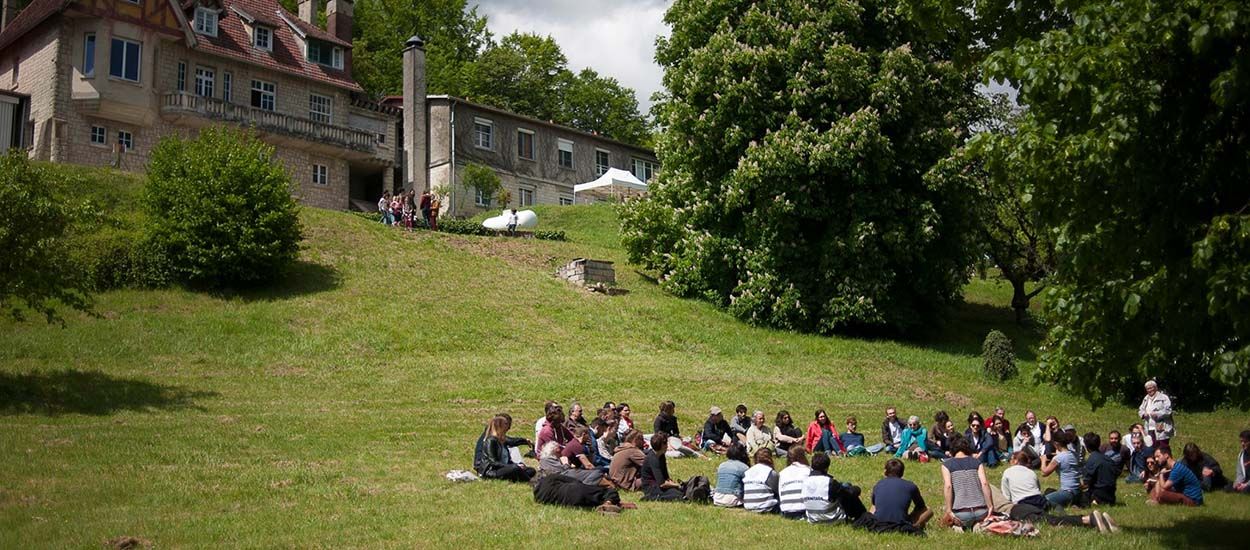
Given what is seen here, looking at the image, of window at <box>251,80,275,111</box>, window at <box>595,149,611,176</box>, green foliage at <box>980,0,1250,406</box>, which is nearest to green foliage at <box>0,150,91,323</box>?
green foliage at <box>980,0,1250,406</box>

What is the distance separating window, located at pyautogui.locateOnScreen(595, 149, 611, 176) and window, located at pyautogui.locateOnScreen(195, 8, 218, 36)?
22920 mm

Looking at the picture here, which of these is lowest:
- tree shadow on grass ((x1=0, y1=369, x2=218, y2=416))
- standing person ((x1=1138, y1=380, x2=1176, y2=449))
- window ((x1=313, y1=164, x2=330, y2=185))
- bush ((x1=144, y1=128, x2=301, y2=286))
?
standing person ((x1=1138, y1=380, x2=1176, y2=449))

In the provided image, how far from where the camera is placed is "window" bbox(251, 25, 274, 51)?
48188mm

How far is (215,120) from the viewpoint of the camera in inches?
1725

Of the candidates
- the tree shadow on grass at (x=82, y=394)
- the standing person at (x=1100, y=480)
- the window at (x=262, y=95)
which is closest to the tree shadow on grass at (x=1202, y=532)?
the standing person at (x=1100, y=480)

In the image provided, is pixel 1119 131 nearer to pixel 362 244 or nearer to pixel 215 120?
pixel 362 244

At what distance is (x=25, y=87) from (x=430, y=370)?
1080 inches

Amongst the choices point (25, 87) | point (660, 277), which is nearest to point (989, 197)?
point (660, 277)

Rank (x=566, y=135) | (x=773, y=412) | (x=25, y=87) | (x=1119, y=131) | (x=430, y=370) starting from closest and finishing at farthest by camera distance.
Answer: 1. (x=1119, y=131)
2. (x=773, y=412)
3. (x=430, y=370)
4. (x=25, y=87)
5. (x=566, y=135)

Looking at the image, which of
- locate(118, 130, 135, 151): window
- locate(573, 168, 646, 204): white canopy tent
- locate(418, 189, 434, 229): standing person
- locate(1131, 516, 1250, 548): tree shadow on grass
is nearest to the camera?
locate(1131, 516, 1250, 548): tree shadow on grass

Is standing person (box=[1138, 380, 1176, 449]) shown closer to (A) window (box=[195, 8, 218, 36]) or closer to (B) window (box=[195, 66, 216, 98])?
(B) window (box=[195, 66, 216, 98])

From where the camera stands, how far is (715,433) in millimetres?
20031

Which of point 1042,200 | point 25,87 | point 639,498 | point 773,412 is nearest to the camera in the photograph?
point 1042,200

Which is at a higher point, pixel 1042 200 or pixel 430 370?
pixel 1042 200
